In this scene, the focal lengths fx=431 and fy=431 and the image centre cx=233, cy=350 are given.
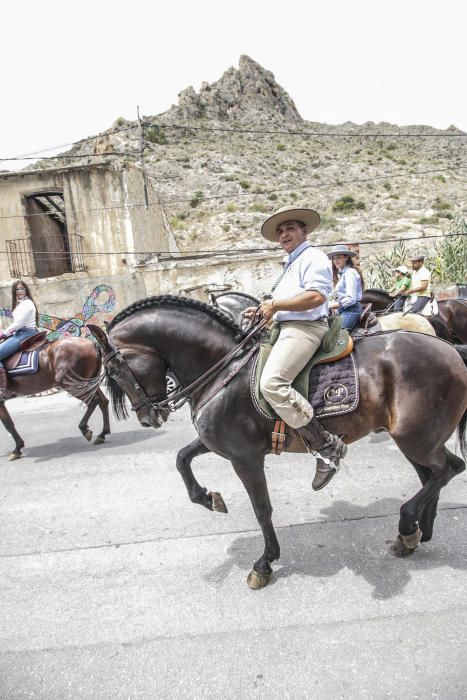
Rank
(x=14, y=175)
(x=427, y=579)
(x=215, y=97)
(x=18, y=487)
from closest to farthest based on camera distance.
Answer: (x=427, y=579), (x=18, y=487), (x=14, y=175), (x=215, y=97)

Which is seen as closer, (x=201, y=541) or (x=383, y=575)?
(x=383, y=575)

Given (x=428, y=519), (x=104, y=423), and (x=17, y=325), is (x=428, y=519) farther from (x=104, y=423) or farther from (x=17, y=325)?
(x=17, y=325)

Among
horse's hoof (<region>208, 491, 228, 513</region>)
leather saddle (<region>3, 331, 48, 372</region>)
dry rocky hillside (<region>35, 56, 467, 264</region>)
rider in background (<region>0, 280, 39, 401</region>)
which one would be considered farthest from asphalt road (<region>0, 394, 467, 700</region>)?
dry rocky hillside (<region>35, 56, 467, 264</region>)

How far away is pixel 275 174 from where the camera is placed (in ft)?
183

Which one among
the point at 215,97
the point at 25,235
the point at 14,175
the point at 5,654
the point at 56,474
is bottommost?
the point at 56,474

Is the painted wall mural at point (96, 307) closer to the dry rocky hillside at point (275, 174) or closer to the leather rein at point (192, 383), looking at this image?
the dry rocky hillside at point (275, 174)

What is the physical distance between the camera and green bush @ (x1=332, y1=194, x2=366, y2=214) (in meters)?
46.0

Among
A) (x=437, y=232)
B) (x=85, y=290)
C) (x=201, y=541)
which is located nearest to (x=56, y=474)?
(x=201, y=541)

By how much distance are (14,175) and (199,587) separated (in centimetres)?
1999

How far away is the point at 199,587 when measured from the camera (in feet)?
9.98

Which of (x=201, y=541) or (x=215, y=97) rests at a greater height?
(x=215, y=97)

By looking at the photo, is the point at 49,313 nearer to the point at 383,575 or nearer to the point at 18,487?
the point at 18,487

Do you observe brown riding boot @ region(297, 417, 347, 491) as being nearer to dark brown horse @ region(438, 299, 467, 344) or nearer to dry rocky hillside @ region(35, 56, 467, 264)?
dark brown horse @ region(438, 299, 467, 344)

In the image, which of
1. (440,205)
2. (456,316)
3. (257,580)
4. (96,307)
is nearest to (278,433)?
(257,580)
